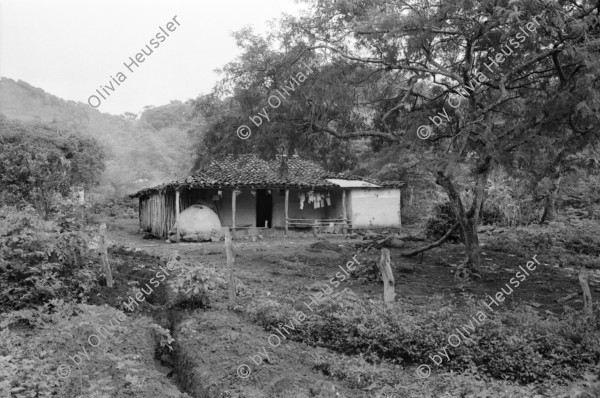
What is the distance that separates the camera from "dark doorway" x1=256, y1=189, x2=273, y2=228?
24.4 m

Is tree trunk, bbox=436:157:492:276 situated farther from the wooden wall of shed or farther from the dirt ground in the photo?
the wooden wall of shed

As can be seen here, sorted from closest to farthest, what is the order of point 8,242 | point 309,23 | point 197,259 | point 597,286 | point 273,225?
1. point 8,242
2. point 597,286
3. point 309,23
4. point 197,259
5. point 273,225

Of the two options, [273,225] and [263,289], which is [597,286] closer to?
[263,289]

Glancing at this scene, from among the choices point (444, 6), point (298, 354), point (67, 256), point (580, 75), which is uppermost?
point (444, 6)

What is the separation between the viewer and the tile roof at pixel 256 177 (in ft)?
65.5

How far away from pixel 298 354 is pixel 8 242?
17.1 ft

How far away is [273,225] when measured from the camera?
23.5 meters

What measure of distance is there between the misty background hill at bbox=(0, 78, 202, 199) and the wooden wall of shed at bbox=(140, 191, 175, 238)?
1283 cm

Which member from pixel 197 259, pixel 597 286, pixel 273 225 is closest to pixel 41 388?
pixel 197 259

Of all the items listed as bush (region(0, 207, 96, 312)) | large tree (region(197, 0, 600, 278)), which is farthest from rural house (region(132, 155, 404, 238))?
bush (region(0, 207, 96, 312))

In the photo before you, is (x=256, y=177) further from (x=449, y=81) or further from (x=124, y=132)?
(x=124, y=132)

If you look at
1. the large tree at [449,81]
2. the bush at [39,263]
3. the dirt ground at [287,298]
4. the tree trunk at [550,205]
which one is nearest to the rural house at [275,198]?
the dirt ground at [287,298]

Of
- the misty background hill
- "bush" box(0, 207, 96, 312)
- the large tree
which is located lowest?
"bush" box(0, 207, 96, 312)

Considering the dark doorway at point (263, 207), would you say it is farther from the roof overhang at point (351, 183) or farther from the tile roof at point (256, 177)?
the roof overhang at point (351, 183)
